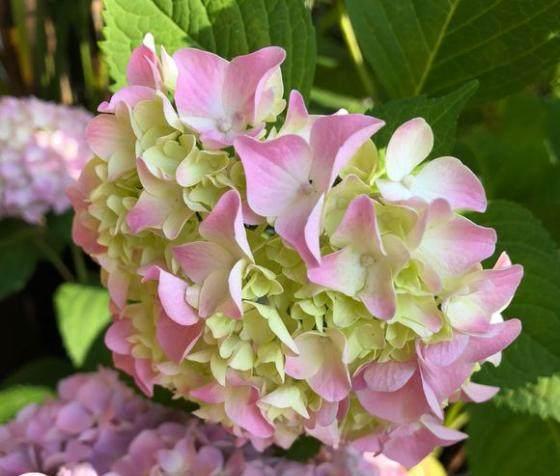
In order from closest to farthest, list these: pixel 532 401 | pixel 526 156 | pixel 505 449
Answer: pixel 532 401 → pixel 505 449 → pixel 526 156

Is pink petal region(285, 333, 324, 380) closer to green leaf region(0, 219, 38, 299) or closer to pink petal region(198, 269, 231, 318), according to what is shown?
pink petal region(198, 269, 231, 318)

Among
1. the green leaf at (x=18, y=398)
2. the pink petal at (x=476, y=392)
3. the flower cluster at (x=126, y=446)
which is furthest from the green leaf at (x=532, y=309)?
the green leaf at (x=18, y=398)

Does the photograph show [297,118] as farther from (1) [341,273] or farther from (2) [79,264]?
(2) [79,264]

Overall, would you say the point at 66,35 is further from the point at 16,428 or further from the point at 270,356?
the point at 270,356

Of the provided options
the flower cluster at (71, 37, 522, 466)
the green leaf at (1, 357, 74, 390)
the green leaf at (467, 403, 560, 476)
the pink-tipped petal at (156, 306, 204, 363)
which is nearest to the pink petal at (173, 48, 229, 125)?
the flower cluster at (71, 37, 522, 466)

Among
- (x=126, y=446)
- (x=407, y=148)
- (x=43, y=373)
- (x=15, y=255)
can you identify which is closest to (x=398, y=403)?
(x=407, y=148)

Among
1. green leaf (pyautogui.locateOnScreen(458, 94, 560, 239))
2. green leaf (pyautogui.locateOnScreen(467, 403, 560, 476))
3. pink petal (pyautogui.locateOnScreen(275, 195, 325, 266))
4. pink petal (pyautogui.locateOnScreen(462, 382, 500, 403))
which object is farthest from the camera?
green leaf (pyautogui.locateOnScreen(458, 94, 560, 239))

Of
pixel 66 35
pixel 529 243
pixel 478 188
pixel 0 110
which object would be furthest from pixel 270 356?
pixel 66 35

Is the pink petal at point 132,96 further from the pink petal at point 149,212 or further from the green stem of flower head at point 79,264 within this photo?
the green stem of flower head at point 79,264
